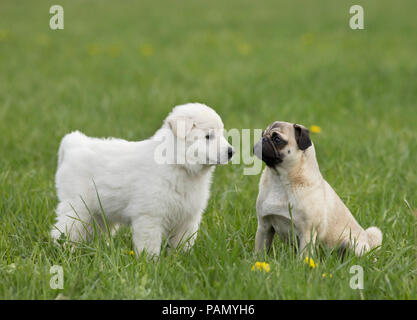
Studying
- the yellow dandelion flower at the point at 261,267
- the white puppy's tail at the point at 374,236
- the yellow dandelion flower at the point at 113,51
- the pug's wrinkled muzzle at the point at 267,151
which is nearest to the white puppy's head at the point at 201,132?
the pug's wrinkled muzzle at the point at 267,151

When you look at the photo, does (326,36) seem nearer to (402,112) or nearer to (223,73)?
(223,73)

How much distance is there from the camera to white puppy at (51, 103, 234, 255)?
3.52 m

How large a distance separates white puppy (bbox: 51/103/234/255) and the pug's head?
8.1 inches

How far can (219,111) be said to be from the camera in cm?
773

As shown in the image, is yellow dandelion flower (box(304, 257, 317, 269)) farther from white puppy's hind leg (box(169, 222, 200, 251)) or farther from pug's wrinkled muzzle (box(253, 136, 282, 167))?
white puppy's hind leg (box(169, 222, 200, 251))

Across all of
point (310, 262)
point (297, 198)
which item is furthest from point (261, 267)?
point (297, 198)

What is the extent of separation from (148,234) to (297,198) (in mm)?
1002

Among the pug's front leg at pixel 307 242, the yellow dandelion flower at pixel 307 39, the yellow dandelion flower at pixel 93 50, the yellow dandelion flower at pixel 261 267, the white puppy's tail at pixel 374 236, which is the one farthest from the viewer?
the yellow dandelion flower at pixel 307 39

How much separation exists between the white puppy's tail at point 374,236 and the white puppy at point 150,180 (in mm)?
1171

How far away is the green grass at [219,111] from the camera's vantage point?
3.23 metres

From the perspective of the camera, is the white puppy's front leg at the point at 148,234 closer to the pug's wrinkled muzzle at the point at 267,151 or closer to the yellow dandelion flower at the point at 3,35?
the pug's wrinkled muzzle at the point at 267,151

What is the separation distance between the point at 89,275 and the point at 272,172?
1317 millimetres

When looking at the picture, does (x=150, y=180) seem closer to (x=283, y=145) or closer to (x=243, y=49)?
(x=283, y=145)
